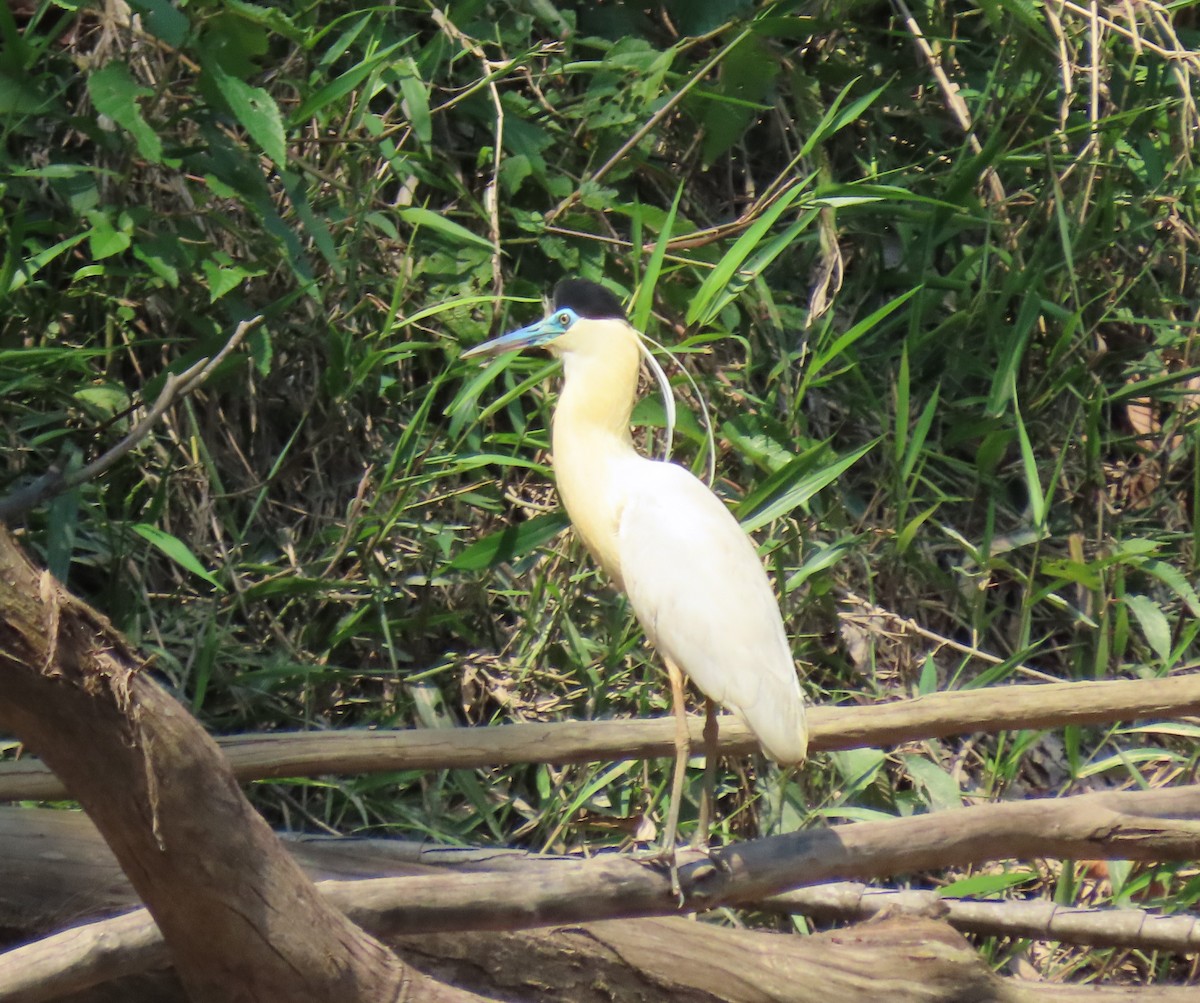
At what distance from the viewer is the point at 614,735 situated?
218 centimetres

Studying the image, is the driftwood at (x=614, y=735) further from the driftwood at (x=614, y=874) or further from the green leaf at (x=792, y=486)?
the green leaf at (x=792, y=486)

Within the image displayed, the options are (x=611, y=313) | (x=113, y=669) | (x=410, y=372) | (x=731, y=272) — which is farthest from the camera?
(x=410, y=372)

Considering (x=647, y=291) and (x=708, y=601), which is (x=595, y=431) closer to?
(x=708, y=601)

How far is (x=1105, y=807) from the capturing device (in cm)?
210

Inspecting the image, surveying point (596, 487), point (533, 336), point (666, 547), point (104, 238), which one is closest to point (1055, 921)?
point (666, 547)

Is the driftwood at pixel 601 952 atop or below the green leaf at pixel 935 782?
atop

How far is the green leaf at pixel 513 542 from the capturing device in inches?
117

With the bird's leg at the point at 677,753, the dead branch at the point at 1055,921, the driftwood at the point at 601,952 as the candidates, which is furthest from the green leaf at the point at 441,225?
the dead branch at the point at 1055,921

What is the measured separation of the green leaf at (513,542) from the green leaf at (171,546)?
1.79 feet

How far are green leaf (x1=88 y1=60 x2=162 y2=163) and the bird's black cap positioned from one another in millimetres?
845

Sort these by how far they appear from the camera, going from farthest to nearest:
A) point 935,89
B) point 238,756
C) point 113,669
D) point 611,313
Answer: point 935,89
point 611,313
point 238,756
point 113,669

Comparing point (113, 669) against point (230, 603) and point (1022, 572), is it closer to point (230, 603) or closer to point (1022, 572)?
point (230, 603)

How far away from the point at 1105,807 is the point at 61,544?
80.5 inches

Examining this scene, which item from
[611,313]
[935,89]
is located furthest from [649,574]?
[935,89]
